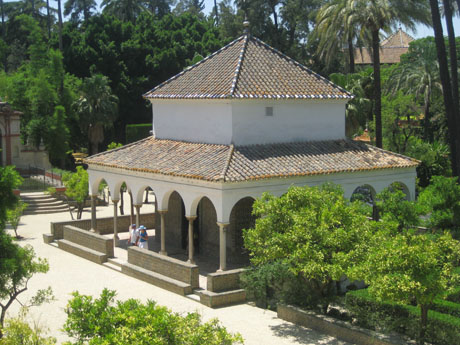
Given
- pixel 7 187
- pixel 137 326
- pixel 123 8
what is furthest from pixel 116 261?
pixel 123 8

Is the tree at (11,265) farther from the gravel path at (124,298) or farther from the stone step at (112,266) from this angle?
the stone step at (112,266)

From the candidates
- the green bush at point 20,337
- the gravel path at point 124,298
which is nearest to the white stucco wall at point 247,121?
the gravel path at point 124,298

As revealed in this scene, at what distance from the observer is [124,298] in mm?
19406

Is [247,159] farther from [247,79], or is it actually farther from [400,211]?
[400,211]

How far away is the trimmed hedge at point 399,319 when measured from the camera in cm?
1447

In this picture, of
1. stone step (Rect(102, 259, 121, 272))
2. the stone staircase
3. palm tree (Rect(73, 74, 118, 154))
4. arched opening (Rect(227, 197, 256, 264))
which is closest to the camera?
arched opening (Rect(227, 197, 256, 264))

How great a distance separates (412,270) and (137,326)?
20.9 feet

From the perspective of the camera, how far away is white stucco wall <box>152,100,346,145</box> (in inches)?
880

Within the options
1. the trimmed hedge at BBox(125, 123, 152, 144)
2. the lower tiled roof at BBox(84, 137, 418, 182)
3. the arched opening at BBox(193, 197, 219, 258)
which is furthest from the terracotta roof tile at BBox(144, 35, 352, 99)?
the trimmed hedge at BBox(125, 123, 152, 144)

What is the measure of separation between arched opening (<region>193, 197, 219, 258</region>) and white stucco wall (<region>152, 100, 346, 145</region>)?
244 centimetres

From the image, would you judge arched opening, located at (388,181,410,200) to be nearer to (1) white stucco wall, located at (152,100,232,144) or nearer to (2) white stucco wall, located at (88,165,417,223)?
(2) white stucco wall, located at (88,165,417,223)

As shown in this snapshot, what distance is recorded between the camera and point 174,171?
21.4m

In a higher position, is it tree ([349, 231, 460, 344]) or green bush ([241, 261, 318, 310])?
tree ([349, 231, 460, 344])

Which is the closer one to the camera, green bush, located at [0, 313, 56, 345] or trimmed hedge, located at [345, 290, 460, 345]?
green bush, located at [0, 313, 56, 345]
